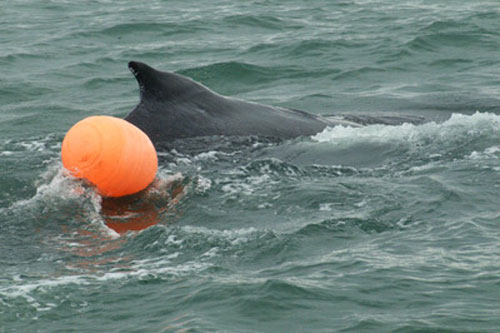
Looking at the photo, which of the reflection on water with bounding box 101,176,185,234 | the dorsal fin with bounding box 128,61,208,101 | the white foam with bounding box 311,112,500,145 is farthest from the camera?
the white foam with bounding box 311,112,500,145

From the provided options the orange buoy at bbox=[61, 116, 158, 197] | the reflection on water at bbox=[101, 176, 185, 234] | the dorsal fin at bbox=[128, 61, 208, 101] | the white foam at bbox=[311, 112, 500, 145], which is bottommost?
the reflection on water at bbox=[101, 176, 185, 234]

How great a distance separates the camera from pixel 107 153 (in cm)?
909

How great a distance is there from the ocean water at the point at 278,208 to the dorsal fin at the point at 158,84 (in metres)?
0.61

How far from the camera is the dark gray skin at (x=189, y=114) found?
10664 mm

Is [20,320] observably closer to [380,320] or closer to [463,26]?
[380,320]

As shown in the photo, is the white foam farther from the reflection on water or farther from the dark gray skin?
the reflection on water

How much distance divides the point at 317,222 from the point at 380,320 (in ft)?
6.84

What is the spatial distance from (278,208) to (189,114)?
2.15 m

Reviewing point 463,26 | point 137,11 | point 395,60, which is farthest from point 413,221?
point 137,11

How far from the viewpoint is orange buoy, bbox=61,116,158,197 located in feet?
29.8

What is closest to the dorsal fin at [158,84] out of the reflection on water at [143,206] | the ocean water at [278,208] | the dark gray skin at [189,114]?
the dark gray skin at [189,114]

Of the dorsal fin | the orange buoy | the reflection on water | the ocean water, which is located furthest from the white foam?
the orange buoy

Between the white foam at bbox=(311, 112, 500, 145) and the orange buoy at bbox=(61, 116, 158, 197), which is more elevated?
the orange buoy at bbox=(61, 116, 158, 197)

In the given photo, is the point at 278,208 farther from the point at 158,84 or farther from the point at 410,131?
the point at 410,131
